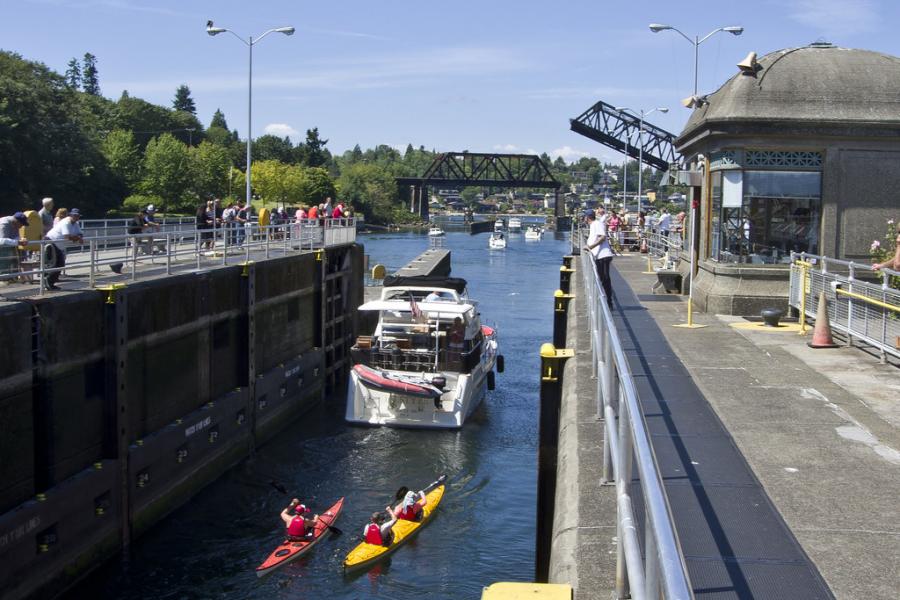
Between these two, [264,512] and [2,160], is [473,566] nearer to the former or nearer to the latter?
[264,512]

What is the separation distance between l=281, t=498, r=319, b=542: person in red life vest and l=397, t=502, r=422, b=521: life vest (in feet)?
5.30

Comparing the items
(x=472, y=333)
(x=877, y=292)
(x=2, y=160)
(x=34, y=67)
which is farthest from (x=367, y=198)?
(x=877, y=292)

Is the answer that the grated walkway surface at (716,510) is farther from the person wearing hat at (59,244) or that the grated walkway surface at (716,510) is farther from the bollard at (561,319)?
the person wearing hat at (59,244)

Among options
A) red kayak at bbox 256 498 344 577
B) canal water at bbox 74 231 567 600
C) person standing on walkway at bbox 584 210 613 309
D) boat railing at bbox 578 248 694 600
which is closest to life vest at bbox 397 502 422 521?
canal water at bbox 74 231 567 600

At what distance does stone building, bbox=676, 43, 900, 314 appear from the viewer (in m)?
19.2

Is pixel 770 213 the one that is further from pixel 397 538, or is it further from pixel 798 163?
pixel 397 538

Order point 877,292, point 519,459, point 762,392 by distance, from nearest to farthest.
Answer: point 762,392, point 877,292, point 519,459

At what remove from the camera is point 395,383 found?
998 inches

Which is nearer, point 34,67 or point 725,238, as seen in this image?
point 725,238

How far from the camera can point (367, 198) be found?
641 feet

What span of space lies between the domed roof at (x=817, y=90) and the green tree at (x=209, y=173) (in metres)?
92.8

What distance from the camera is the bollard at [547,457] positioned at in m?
12.1

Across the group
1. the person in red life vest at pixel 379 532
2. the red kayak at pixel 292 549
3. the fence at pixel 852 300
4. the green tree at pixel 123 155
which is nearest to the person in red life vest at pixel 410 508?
the person in red life vest at pixel 379 532

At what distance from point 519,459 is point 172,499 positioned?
28.8 feet
